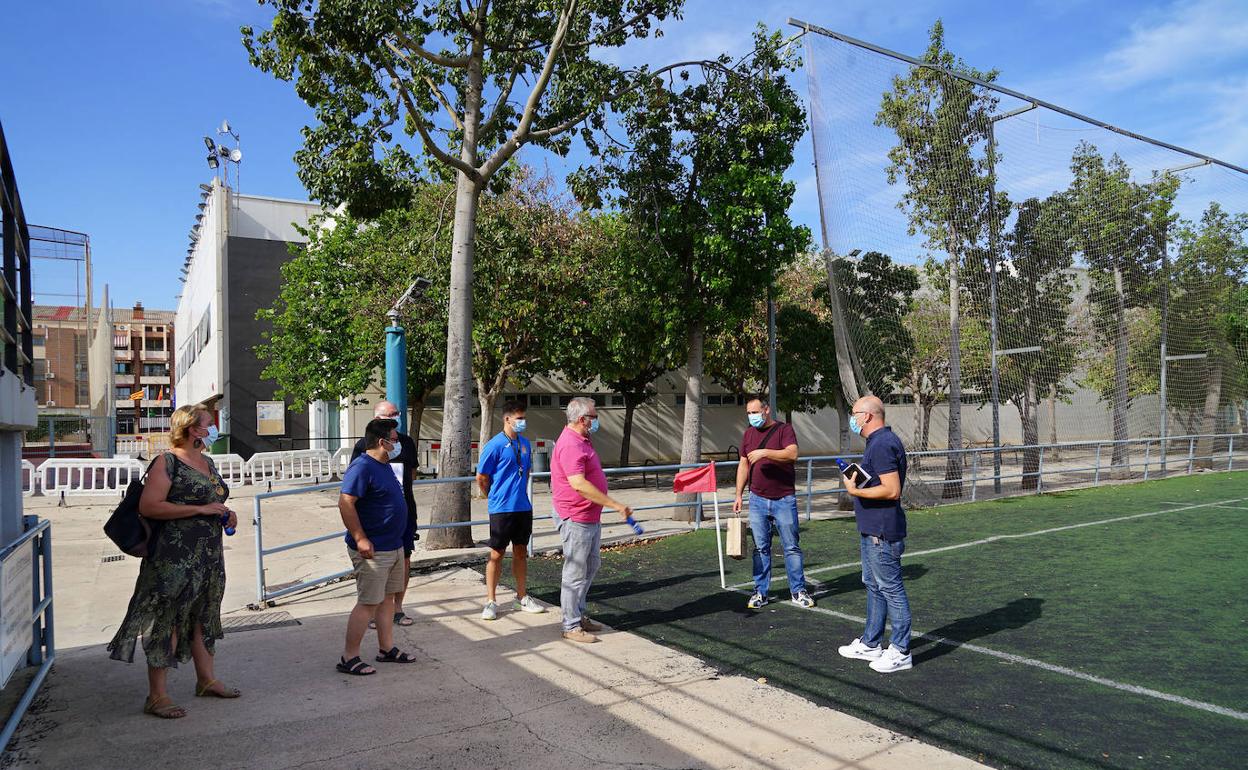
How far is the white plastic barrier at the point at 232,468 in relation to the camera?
71.2ft

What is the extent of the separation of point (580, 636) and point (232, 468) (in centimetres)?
1916

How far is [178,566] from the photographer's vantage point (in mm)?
4527

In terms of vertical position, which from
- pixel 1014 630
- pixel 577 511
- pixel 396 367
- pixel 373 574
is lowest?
pixel 1014 630

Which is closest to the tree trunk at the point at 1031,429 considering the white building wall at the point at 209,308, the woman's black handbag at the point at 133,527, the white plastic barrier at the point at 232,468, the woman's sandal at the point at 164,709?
the woman's sandal at the point at 164,709

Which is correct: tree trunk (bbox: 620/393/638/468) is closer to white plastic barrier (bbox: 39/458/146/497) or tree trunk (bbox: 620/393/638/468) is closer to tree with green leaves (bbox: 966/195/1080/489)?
tree with green leaves (bbox: 966/195/1080/489)

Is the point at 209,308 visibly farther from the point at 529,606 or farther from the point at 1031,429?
the point at 529,606

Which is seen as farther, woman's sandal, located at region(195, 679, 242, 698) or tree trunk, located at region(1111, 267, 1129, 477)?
tree trunk, located at region(1111, 267, 1129, 477)

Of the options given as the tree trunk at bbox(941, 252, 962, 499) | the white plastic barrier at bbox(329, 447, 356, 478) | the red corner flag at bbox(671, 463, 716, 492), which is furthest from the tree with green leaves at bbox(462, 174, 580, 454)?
the red corner flag at bbox(671, 463, 716, 492)

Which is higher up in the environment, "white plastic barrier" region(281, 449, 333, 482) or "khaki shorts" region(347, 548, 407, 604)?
"khaki shorts" region(347, 548, 407, 604)

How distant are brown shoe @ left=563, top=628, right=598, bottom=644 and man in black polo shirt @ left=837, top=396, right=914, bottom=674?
78.1 inches

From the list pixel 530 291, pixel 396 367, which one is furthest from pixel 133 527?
pixel 530 291

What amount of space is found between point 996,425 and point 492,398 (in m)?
12.3

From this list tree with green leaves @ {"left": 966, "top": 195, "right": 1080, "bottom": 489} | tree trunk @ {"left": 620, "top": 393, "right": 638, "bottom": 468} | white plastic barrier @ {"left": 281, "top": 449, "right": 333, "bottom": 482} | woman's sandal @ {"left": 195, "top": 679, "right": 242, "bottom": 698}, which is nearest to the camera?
woman's sandal @ {"left": 195, "top": 679, "right": 242, "bottom": 698}

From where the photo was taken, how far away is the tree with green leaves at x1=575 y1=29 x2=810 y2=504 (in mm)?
13477
